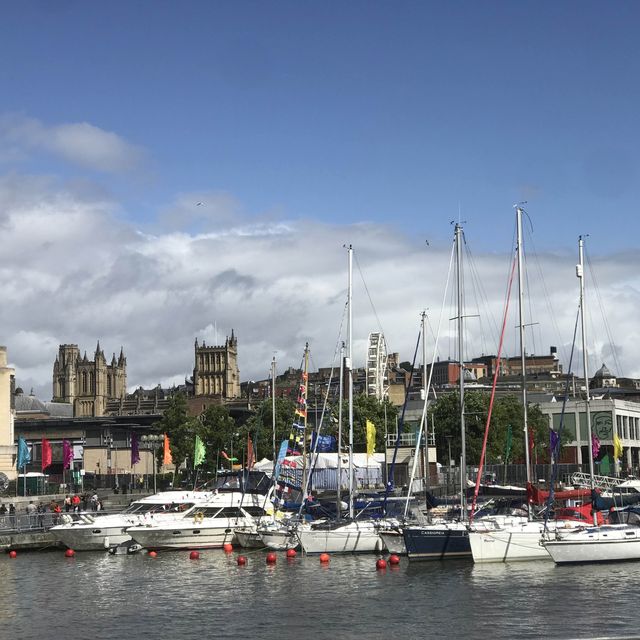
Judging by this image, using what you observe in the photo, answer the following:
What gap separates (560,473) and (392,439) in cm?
1966

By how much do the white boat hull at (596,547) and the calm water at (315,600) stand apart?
51cm

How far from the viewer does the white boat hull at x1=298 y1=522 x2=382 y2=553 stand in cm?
5816

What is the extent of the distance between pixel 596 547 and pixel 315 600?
49.5 feet

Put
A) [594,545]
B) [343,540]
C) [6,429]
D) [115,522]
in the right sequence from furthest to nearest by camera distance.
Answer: [6,429], [115,522], [343,540], [594,545]

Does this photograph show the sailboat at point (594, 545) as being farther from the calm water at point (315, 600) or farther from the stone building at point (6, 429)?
the stone building at point (6, 429)

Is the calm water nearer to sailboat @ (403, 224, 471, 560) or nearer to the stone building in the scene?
sailboat @ (403, 224, 471, 560)

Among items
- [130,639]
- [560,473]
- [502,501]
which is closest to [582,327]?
[502,501]

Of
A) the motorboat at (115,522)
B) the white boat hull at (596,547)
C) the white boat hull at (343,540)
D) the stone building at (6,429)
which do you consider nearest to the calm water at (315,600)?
the white boat hull at (596,547)

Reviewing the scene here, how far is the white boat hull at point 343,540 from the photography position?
58.2m

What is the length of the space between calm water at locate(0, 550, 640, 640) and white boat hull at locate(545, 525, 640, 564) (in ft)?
1.66

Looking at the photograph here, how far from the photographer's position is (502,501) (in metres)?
60.8

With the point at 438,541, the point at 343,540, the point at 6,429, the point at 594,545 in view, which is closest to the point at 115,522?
the point at 343,540

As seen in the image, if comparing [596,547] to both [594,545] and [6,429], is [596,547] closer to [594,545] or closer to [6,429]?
[594,545]

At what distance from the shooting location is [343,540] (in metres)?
58.2
